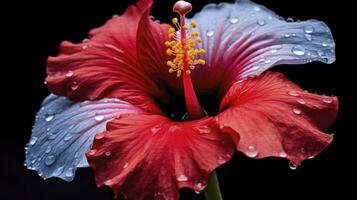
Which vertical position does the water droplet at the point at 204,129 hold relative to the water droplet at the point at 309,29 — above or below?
above

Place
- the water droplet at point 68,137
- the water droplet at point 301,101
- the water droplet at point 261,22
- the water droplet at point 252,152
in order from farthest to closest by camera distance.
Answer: the water droplet at point 261,22
the water droplet at point 68,137
the water droplet at point 301,101
the water droplet at point 252,152

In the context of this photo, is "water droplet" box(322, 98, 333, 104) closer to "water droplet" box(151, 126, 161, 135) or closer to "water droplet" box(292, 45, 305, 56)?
"water droplet" box(292, 45, 305, 56)

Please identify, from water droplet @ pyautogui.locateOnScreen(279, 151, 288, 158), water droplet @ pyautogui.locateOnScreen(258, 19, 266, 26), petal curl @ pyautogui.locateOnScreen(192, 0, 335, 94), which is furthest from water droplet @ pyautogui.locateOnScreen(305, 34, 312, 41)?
water droplet @ pyautogui.locateOnScreen(279, 151, 288, 158)

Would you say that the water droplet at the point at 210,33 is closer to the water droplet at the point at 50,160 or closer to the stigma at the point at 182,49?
the stigma at the point at 182,49

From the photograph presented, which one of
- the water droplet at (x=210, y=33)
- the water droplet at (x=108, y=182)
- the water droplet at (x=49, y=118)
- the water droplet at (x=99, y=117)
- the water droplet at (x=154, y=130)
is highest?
the water droplet at (x=154, y=130)

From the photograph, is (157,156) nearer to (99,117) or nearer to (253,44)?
(99,117)

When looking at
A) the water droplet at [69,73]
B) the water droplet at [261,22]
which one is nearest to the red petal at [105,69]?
the water droplet at [69,73]
